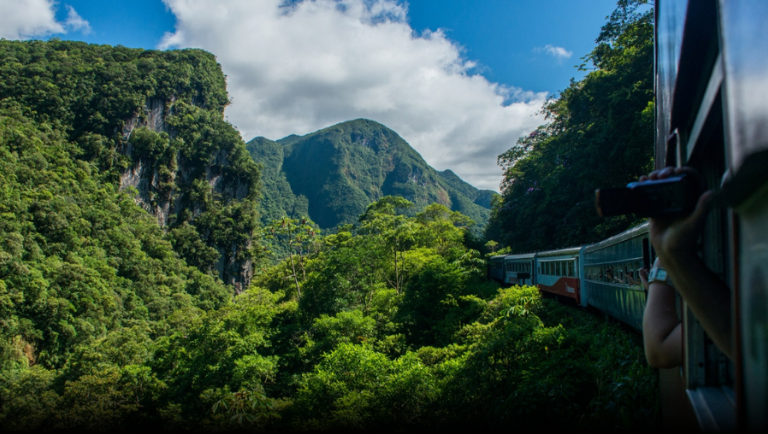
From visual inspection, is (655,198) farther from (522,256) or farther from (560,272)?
(522,256)

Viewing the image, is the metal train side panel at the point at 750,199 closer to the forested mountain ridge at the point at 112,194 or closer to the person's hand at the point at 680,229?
the person's hand at the point at 680,229

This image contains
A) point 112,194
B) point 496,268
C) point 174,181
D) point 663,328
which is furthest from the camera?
point 174,181

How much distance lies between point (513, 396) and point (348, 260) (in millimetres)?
13448

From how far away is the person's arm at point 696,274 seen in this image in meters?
0.91

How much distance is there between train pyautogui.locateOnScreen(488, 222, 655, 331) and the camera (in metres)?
6.25

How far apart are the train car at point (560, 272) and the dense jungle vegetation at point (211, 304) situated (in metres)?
0.82

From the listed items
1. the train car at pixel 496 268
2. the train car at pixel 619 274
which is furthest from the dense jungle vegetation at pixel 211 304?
Result: the train car at pixel 496 268

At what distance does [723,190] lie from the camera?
0.69 meters

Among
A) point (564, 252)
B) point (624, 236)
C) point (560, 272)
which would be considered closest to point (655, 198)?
point (624, 236)

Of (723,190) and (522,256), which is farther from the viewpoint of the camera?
(522,256)

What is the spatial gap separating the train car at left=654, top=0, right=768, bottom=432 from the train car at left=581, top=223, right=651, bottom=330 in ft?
13.4

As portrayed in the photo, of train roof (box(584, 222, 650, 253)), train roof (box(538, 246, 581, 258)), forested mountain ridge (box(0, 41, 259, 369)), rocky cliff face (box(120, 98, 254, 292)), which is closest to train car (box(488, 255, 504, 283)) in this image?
train roof (box(538, 246, 581, 258))

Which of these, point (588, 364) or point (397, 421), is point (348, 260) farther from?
point (588, 364)

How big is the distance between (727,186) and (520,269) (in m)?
17.4
